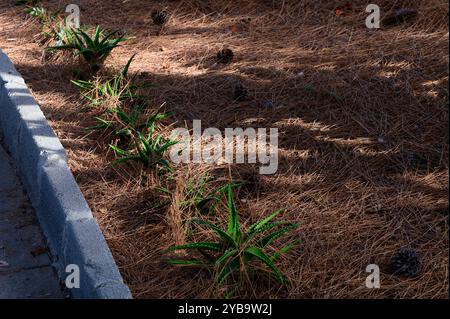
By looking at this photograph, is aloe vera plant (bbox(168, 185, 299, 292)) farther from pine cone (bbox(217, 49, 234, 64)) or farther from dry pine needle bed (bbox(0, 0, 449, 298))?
pine cone (bbox(217, 49, 234, 64))

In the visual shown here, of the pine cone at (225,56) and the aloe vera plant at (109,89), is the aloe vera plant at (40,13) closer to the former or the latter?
the aloe vera plant at (109,89)

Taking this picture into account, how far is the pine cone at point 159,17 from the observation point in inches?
227

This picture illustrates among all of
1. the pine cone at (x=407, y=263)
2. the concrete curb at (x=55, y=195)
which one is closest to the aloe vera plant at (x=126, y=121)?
the concrete curb at (x=55, y=195)

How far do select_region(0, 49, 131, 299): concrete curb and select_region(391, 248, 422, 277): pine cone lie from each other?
3.75ft

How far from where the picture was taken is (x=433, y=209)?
11.6 feet

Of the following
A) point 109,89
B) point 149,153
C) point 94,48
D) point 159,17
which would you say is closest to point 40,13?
point 159,17

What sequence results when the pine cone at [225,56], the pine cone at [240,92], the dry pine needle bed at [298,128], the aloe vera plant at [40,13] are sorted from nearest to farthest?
the dry pine needle bed at [298,128] → the pine cone at [240,92] → the pine cone at [225,56] → the aloe vera plant at [40,13]

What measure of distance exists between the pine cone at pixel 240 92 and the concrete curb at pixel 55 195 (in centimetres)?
113

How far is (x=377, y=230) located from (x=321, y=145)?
77 cm

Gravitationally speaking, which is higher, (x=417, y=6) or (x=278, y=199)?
(x=417, y=6)

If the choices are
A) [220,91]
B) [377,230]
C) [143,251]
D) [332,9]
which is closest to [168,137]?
[220,91]

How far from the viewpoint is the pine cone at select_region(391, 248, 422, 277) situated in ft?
10.4

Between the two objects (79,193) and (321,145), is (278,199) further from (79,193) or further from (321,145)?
(79,193)
